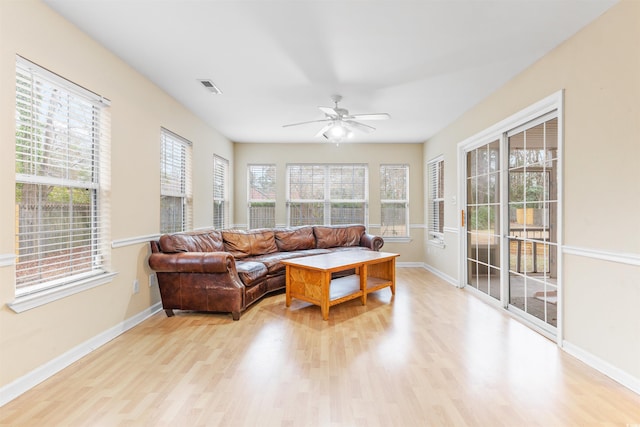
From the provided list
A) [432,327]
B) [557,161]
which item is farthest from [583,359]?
[557,161]

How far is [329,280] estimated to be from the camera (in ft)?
10.8

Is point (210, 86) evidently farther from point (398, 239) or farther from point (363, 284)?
point (398, 239)

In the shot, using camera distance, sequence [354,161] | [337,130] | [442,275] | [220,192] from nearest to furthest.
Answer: [337,130], [442,275], [220,192], [354,161]

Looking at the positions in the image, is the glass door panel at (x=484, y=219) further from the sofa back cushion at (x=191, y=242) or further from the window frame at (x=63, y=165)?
the window frame at (x=63, y=165)

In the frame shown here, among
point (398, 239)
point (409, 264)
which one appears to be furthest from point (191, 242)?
point (409, 264)

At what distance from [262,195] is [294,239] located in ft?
5.09

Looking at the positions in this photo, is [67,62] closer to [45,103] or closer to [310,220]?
[45,103]

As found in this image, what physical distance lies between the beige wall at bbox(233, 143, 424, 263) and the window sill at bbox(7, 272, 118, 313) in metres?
3.76

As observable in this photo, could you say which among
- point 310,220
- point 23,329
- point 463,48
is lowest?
point 23,329

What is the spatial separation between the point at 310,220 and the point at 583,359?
474cm

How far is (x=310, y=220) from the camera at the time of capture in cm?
643

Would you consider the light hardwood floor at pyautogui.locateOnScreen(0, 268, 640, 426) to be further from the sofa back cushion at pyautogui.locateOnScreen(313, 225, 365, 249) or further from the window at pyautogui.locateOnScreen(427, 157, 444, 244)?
the window at pyautogui.locateOnScreen(427, 157, 444, 244)

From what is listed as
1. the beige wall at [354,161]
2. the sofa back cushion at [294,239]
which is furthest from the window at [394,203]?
the sofa back cushion at [294,239]

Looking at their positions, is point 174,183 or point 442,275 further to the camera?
point 442,275
